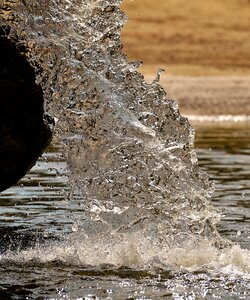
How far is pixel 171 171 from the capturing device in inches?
394

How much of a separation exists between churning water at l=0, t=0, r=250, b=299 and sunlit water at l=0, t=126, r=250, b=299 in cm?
1

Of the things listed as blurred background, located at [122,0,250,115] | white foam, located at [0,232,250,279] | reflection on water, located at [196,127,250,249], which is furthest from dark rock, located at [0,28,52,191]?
blurred background, located at [122,0,250,115]

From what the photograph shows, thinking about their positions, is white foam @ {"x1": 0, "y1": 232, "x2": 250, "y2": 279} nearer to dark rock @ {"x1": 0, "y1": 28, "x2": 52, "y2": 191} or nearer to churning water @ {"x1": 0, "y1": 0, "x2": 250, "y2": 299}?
churning water @ {"x1": 0, "y1": 0, "x2": 250, "y2": 299}

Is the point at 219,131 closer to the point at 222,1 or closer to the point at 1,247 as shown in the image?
the point at 1,247

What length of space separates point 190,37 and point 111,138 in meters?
57.4

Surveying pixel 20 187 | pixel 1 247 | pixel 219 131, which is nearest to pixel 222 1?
pixel 219 131

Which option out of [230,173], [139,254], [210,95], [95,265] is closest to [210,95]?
[210,95]

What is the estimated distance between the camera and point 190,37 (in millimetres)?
67125

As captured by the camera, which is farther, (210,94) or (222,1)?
(222,1)

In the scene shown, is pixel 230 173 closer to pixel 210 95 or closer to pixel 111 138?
pixel 111 138

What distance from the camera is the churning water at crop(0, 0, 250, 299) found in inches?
351

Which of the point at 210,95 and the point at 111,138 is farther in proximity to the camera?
the point at 210,95

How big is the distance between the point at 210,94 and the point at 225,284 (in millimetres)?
35778

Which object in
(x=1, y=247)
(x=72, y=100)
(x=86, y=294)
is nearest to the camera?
(x=86, y=294)
